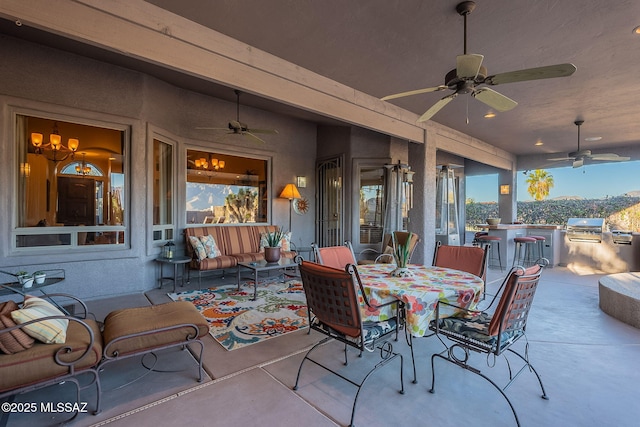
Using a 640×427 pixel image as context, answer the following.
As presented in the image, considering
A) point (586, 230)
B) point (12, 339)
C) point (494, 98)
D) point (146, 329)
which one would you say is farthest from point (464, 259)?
point (586, 230)

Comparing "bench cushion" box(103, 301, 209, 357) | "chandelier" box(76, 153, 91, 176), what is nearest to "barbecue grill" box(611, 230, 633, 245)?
"bench cushion" box(103, 301, 209, 357)

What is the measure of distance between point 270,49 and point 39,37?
275 centimetres

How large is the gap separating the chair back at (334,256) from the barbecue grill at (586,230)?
655 cm

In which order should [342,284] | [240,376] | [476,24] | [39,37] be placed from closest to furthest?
1. [342,284]
2. [240,376]
3. [476,24]
4. [39,37]

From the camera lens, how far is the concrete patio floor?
6.00ft

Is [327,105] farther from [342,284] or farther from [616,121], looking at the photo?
[616,121]

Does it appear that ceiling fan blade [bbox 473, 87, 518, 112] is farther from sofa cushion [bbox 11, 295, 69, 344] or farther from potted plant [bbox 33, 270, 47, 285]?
potted plant [bbox 33, 270, 47, 285]

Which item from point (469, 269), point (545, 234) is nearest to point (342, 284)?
point (469, 269)

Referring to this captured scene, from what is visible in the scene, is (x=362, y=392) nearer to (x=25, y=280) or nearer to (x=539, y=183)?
(x=25, y=280)

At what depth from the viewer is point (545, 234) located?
7176 mm

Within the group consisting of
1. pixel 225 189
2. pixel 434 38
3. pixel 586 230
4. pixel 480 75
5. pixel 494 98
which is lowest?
pixel 586 230

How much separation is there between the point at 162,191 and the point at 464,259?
470 centimetres

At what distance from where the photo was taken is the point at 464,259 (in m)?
3.07

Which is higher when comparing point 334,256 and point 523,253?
point 334,256
